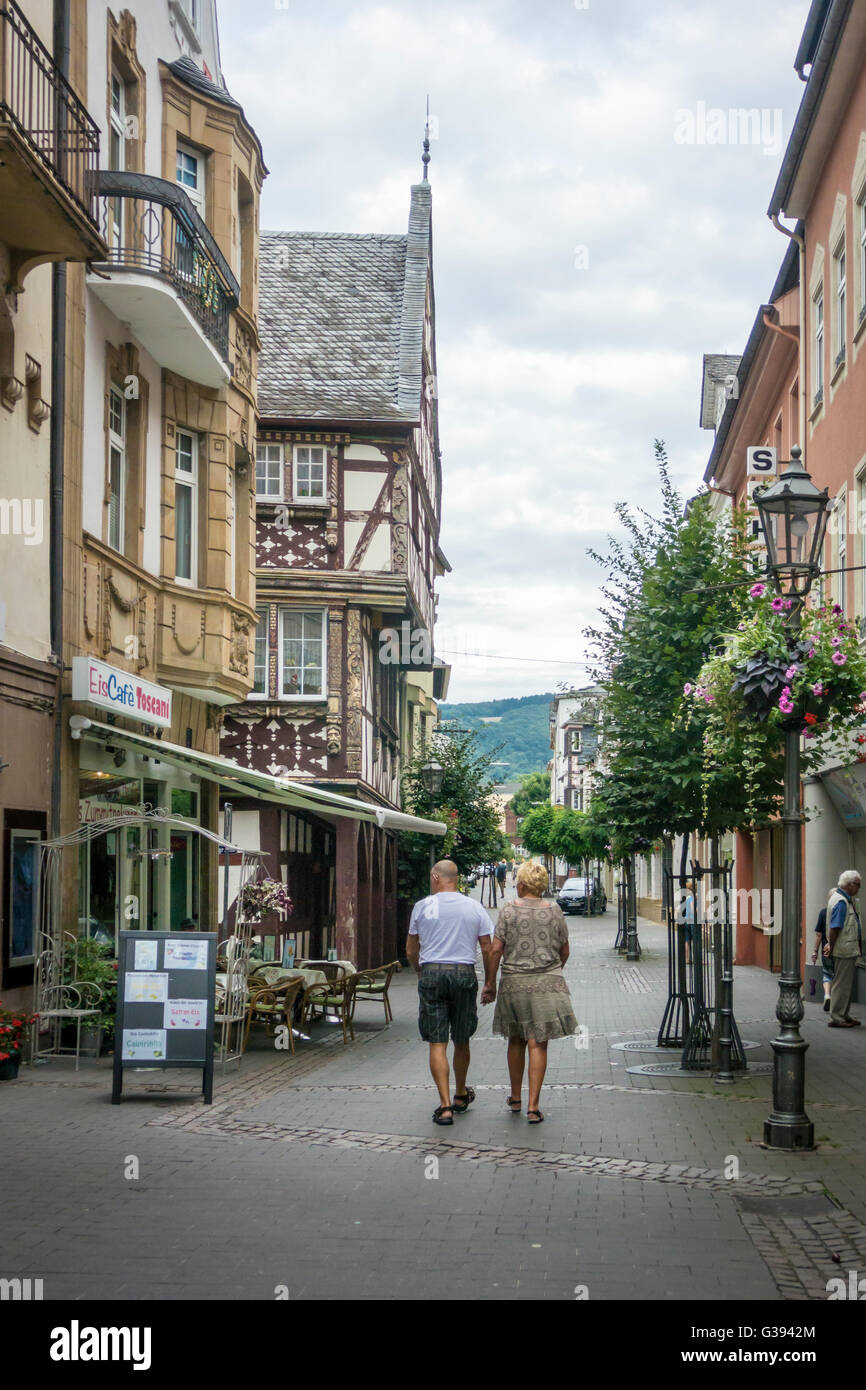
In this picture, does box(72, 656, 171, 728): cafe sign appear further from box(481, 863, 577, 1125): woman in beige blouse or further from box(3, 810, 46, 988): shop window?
box(481, 863, 577, 1125): woman in beige blouse

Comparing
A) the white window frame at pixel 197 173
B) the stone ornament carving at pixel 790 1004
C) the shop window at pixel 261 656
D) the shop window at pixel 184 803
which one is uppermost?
the white window frame at pixel 197 173

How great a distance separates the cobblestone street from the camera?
6.41 meters

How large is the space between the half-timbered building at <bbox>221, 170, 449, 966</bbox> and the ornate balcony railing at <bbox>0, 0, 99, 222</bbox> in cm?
1470

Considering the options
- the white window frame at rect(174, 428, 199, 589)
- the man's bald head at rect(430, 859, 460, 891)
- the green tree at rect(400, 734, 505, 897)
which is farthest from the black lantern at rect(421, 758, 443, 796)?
the man's bald head at rect(430, 859, 460, 891)

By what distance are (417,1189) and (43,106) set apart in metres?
9.41

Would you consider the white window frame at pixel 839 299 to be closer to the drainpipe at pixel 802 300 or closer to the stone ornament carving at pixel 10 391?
the drainpipe at pixel 802 300

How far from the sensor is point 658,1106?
11641mm

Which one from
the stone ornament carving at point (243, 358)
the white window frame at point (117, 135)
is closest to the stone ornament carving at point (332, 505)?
the stone ornament carving at point (243, 358)

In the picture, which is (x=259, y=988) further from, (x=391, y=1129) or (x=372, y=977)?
(x=391, y=1129)

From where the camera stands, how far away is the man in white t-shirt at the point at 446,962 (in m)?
10.8

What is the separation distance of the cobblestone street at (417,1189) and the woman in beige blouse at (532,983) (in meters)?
0.54

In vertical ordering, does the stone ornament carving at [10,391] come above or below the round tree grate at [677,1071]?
above

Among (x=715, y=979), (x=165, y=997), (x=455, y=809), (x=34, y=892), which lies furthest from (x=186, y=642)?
(x=455, y=809)

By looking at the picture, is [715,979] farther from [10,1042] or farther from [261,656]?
[261,656]
